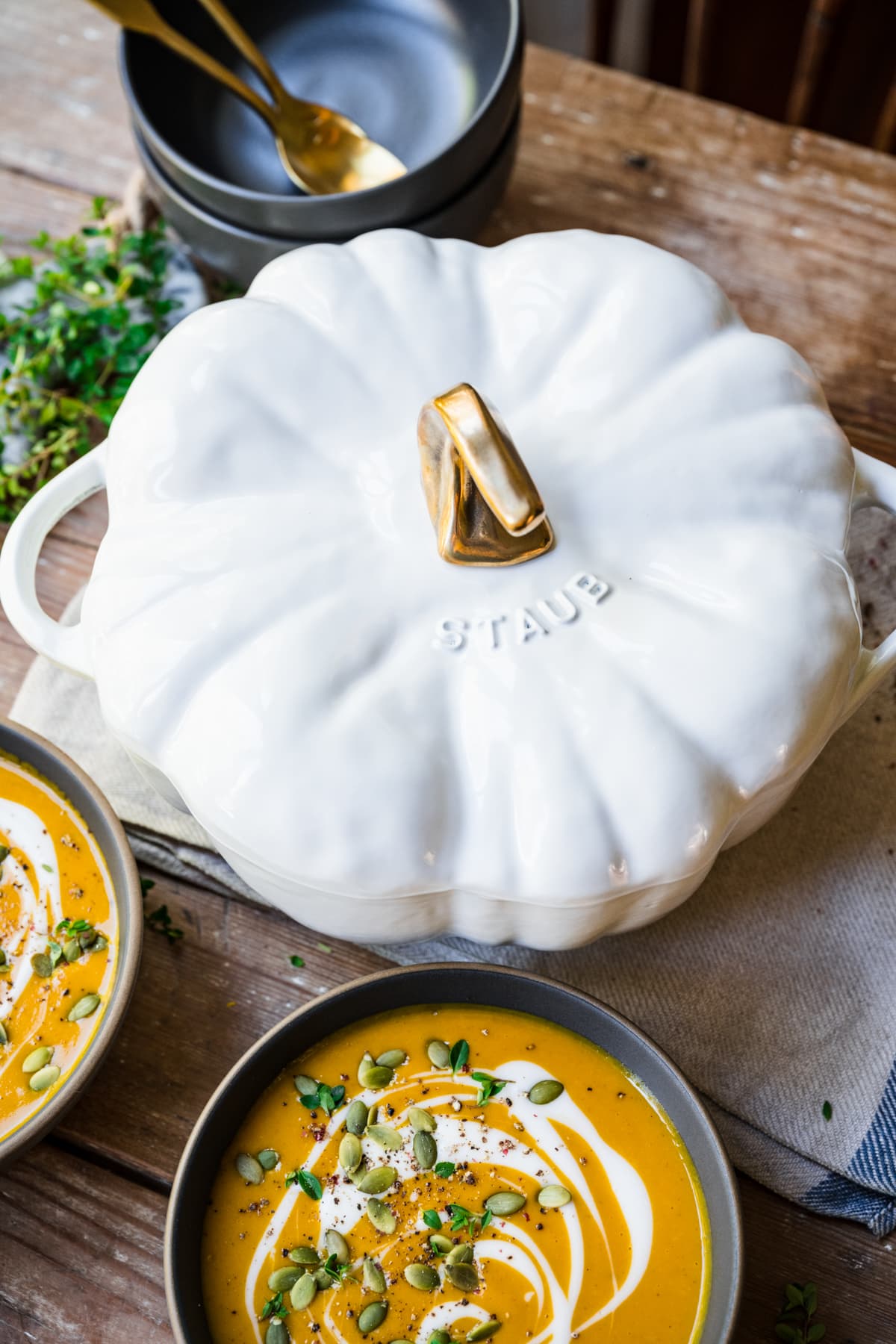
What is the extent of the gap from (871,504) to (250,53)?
1.97ft

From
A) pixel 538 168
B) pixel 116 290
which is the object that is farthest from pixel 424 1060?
pixel 538 168

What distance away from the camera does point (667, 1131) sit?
2.31ft

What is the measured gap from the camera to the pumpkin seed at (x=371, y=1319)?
0.68 meters

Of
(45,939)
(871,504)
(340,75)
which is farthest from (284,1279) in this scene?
(340,75)

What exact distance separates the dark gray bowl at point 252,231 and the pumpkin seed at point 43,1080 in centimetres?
59

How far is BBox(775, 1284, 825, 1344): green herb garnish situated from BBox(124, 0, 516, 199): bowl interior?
884mm

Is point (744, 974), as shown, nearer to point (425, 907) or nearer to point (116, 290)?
point (425, 907)

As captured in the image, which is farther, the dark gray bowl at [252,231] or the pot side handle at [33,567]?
the dark gray bowl at [252,231]

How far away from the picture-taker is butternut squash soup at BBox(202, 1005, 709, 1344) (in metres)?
0.68

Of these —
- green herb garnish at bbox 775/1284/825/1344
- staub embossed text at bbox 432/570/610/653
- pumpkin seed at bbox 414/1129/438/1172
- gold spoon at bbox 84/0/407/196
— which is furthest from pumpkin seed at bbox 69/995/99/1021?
gold spoon at bbox 84/0/407/196

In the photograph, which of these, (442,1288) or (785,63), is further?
(785,63)

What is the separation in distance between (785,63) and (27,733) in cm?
151

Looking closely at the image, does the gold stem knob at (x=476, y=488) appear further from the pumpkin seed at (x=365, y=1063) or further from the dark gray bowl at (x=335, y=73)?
the dark gray bowl at (x=335, y=73)

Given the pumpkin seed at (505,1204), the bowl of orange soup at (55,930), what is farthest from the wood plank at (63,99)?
the pumpkin seed at (505,1204)
